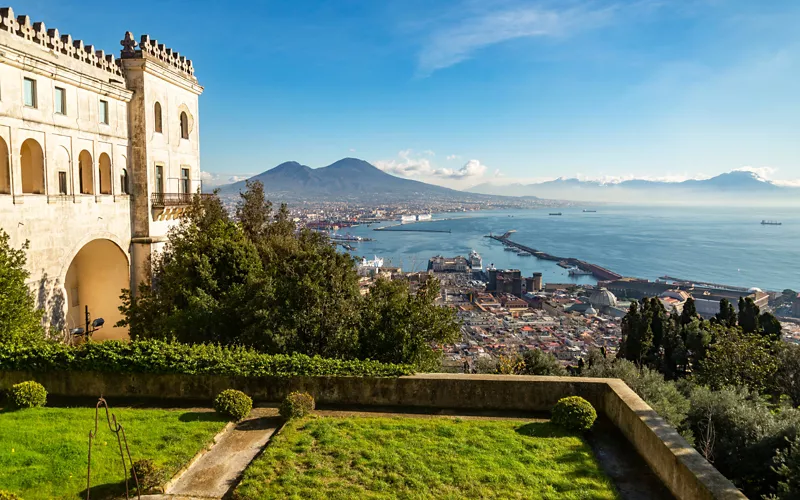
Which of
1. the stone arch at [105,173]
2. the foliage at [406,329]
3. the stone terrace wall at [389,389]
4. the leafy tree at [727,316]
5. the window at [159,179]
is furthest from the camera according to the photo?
the window at [159,179]

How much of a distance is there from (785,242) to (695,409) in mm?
133119

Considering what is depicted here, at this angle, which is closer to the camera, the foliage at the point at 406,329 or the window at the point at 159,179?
the foliage at the point at 406,329

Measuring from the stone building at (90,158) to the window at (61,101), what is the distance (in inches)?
1.2

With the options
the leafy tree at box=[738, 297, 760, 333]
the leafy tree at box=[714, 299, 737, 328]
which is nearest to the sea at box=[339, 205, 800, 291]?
the leafy tree at box=[738, 297, 760, 333]

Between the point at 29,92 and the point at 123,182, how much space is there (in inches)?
194

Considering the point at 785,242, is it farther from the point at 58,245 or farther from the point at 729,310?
the point at 58,245

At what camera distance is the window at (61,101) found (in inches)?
645

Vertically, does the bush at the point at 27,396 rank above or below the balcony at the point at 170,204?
below

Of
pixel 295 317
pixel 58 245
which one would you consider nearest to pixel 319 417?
pixel 295 317

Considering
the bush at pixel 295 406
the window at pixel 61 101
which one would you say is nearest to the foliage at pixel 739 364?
the bush at pixel 295 406

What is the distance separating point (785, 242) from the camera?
4609 inches

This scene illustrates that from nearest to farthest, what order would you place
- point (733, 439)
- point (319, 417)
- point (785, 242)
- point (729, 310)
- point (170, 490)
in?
point (170, 490)
point (733, 439)
point (319, 417)
point (729, 310)
point (785, 242)

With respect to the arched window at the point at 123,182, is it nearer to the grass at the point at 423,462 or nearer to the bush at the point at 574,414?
the grass at the point at 423,462

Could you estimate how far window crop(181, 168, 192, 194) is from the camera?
2257 cm
